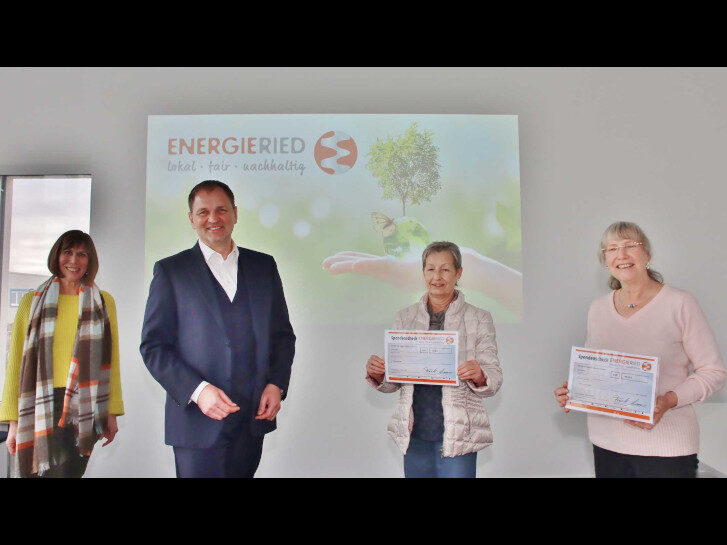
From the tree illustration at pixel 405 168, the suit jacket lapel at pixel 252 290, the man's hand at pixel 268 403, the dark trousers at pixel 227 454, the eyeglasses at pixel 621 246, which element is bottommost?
the dark trousers at pixel 227 454

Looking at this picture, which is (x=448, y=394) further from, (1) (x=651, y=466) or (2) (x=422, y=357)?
(1) (x=651, y=466)

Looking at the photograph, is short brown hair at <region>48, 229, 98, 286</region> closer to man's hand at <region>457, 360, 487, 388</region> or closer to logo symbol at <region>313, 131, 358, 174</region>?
logo symbol at <region>313, 131, 358, 174</region>

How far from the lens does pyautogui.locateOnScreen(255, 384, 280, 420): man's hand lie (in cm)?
265

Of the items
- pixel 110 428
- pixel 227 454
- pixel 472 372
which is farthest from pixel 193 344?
pixel 472 372

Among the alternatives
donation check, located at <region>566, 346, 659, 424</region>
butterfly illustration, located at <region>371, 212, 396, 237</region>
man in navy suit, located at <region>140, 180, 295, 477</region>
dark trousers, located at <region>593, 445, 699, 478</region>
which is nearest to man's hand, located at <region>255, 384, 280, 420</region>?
man in navy suit, located at <region>140, 180, 295, 477</region>

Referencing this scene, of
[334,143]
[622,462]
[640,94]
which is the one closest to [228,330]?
[334,143]

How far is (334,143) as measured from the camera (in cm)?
314

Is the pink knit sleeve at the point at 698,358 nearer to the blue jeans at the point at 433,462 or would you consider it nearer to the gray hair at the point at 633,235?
the gray hair at the point at 633,235

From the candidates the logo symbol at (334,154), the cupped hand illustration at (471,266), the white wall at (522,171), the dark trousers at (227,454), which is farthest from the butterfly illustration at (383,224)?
the dark trousers at (227,454)

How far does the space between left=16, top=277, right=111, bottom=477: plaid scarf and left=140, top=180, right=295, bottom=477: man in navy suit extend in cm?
33

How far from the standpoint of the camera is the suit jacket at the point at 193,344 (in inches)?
101

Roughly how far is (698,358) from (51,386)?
2790 millimetres

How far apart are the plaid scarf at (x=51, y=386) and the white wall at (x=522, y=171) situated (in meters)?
0.40

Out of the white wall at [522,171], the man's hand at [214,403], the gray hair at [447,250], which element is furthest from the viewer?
the white wall at [522,171]
